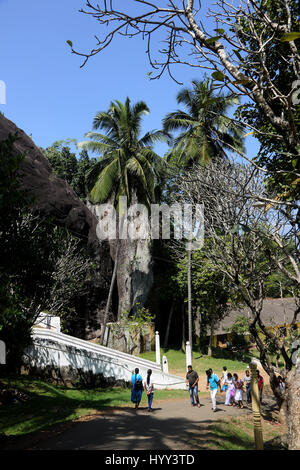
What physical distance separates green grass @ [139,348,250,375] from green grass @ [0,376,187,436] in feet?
25.6

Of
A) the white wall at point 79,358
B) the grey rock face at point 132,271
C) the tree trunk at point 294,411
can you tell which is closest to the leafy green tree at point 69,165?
the grey rock face at point 132,271

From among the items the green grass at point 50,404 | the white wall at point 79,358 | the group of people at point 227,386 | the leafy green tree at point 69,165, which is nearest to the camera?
the green grass at point 50,404

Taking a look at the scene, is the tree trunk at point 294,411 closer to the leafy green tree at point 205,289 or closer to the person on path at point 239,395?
the person on path at point 239,395

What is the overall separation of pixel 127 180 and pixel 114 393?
15223 millimetres

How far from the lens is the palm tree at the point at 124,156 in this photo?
26922mm

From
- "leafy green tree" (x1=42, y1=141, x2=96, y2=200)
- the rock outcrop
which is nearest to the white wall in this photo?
the rock outcrop

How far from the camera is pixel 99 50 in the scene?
12.7 feet

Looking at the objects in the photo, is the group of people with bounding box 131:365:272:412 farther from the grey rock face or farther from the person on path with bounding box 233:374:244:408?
the grey rock face

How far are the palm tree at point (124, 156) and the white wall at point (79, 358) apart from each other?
775 cm

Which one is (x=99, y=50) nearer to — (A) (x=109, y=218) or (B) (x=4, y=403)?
(B) (x=4, y=403)

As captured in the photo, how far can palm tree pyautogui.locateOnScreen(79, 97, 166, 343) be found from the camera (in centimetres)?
2692

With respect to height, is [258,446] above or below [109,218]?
below

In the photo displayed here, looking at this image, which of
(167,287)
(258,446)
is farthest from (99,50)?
(167,287)

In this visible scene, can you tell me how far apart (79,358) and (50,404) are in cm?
502
